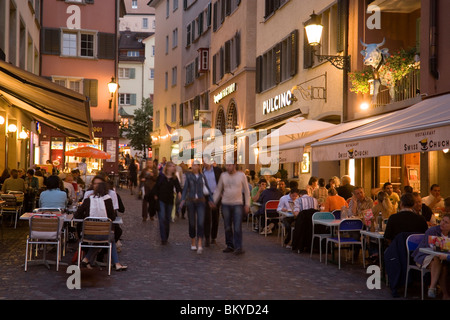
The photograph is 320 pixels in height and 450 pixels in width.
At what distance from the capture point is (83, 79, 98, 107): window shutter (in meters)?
39.1

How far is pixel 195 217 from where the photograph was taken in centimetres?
1416

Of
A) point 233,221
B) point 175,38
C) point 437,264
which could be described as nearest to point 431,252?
point 437,264

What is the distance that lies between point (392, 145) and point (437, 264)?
2479 millimetres

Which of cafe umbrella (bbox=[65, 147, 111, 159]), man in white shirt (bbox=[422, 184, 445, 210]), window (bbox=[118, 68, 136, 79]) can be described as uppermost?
window (bbox=[118, 68, 136, 79])

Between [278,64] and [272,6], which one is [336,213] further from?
[272,6]

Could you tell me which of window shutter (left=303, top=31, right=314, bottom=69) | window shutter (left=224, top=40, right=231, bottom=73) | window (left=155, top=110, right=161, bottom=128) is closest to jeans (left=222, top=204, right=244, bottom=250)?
window shutter (left=303, top=31, right=314, bottom=69)

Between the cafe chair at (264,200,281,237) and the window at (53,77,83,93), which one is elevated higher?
the window at (53,77,83,93)

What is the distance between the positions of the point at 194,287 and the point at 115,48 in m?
32.2

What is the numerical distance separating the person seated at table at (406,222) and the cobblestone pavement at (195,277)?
84cm

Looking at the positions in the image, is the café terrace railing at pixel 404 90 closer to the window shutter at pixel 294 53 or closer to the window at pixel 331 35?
the window at pixel 331 35

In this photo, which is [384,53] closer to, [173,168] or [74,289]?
[173,168]

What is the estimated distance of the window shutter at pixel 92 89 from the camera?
39.1m

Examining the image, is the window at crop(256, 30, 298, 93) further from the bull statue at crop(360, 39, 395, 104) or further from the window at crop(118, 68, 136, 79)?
the window at crop(118, 68, 136, 79)

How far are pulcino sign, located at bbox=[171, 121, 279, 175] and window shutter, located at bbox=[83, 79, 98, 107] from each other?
686cm
